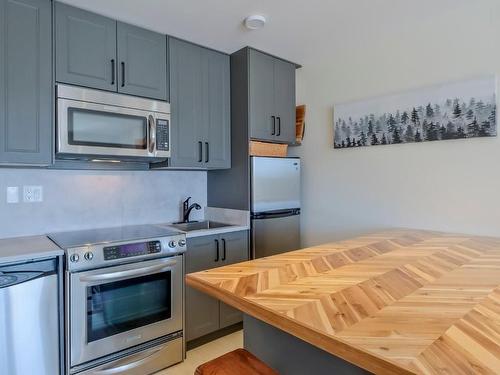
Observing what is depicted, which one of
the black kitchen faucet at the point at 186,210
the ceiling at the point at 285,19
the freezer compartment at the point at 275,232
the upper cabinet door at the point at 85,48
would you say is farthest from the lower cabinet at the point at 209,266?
the ceiling at the point at 285,19

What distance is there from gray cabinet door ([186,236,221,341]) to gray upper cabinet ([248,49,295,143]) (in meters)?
1.02

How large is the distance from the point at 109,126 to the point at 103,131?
0.06 m

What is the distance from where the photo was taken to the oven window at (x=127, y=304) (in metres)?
1.95

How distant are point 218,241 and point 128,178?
0.92 meters

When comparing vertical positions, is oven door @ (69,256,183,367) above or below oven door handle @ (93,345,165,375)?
above

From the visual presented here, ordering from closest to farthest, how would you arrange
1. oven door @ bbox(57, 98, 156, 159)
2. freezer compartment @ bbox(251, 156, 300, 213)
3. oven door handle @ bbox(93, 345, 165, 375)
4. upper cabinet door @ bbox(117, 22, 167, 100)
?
oven door handle @ bbox(93, 345, 165, 375) → oven door @ bbox(57, 98, 156, 159) → upper cabinet door @ bbox(117, 22, 167, 100) → freezer compartment @ bbox(251, 156, 300, 213)

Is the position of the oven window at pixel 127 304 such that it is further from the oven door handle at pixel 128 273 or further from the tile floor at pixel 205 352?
the tile floor at pixel 205 352

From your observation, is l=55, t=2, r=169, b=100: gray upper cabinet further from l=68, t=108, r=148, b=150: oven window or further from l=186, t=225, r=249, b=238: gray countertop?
l=186, t=225, r=249, b=238: gray countertop

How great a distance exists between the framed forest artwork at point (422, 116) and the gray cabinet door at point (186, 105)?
1.21 metres

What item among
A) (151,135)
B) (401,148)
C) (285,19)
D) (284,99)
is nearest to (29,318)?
(151,135)

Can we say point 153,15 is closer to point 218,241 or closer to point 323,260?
point 218,241

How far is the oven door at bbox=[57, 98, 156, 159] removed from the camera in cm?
208

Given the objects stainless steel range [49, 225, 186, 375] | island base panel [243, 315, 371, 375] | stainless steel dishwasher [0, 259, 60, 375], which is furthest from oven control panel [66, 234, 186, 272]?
island base panel [243, 315, 371, 375]

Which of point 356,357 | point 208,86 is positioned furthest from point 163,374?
point 208,86
